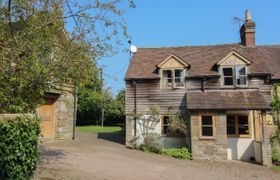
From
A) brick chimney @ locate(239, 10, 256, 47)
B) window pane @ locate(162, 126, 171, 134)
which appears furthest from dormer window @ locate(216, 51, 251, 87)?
window pane @ locate(162, 126, 171, 134)

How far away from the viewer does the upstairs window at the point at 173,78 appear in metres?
20.0

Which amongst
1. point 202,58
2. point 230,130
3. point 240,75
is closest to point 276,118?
point 230,130

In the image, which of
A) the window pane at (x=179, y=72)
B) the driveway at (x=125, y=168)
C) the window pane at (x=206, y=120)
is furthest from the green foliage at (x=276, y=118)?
the window pane at (x=179, y=72)

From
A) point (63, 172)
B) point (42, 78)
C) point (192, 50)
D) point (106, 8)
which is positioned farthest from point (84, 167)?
point (192, 50)

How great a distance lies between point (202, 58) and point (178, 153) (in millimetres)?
7964

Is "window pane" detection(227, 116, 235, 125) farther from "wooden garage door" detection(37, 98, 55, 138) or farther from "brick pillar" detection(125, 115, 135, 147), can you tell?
"wooden garage door" detection(37, 98, 55, 138)

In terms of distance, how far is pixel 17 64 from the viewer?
895cm

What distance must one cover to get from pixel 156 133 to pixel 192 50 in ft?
25.6

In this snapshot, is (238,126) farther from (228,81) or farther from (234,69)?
(234,69)

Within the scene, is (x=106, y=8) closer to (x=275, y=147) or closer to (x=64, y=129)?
(x=64, y=129)

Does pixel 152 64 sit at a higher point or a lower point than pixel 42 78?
higher

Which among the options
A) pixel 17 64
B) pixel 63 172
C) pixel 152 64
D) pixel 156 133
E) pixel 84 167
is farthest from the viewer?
pixel 152 64

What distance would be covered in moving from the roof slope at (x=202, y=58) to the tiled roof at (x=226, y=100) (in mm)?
1709

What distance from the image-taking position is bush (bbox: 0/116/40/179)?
21.6ft
